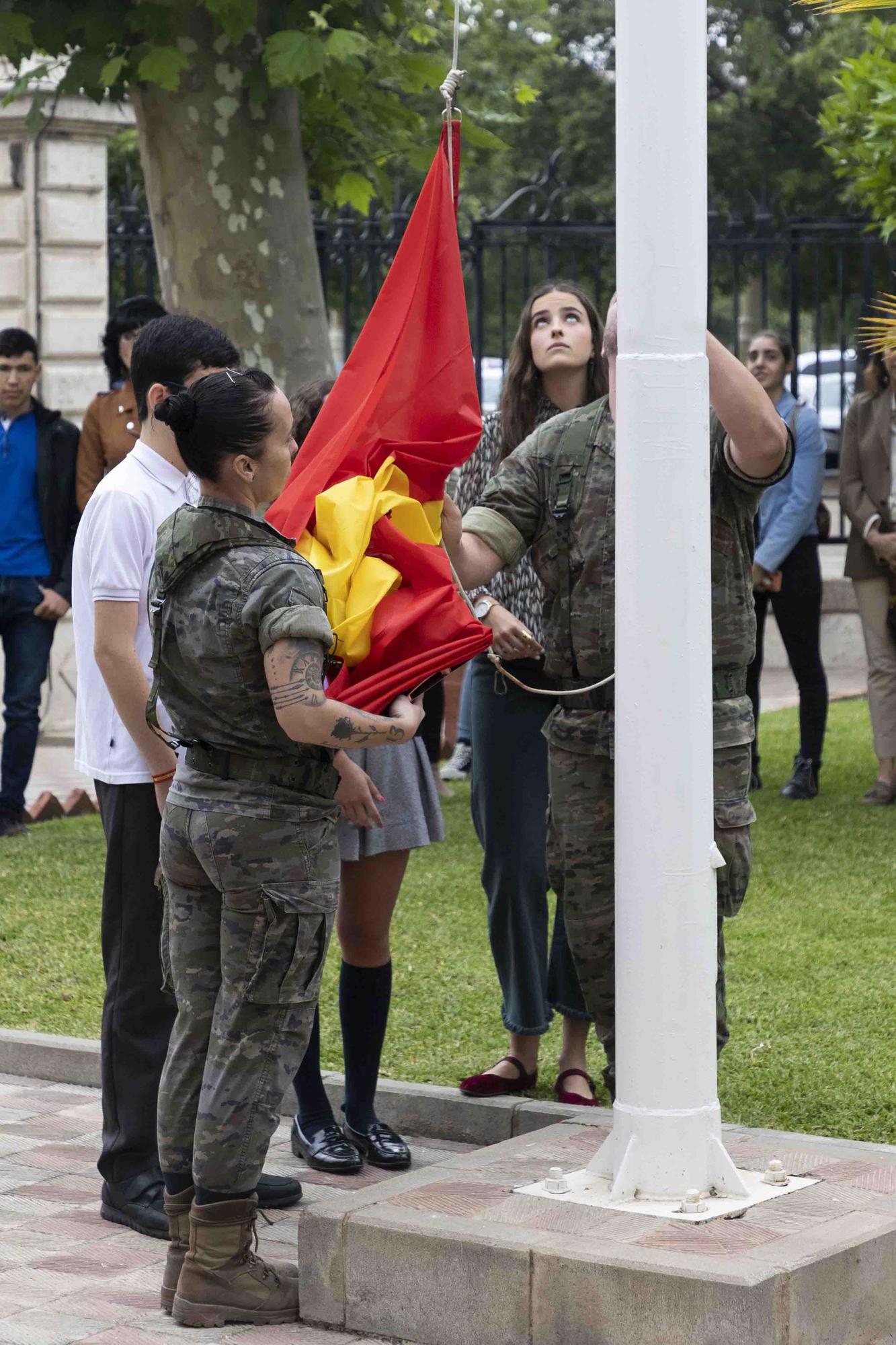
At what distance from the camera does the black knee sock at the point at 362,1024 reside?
489cm

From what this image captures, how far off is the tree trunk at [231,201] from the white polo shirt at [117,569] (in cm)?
428

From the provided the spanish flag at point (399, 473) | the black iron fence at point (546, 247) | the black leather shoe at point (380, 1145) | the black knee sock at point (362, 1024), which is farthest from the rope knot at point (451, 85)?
the black iron fence at point (546, 247)

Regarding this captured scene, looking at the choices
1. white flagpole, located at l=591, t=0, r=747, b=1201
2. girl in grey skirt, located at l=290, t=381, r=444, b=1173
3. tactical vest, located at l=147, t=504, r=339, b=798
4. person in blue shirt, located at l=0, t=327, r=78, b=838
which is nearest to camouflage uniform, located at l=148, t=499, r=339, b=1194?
tactical vest, located at l=147, t=504, r=339, b=798

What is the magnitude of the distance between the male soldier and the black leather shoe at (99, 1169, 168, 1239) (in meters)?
1.10

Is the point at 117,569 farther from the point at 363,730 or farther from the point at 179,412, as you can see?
the point at 363,730

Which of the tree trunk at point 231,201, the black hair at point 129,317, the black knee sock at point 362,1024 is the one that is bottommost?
the black knee sock at point 362,1024

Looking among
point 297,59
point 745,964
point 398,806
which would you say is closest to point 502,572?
point 398,806

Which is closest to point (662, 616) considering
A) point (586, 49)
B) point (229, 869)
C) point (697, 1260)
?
point (229, 869)

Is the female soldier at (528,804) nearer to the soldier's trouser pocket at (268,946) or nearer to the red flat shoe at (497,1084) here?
the red flat shoe at (497,1084)

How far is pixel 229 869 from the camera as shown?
376 cm

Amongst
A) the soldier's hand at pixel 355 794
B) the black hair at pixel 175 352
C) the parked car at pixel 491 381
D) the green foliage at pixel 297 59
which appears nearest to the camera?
the soldier's hand at pixel 355 794

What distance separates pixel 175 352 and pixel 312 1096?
195cm

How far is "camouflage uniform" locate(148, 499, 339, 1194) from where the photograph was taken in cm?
374

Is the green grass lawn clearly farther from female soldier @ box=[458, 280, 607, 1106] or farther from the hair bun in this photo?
the hair bun
